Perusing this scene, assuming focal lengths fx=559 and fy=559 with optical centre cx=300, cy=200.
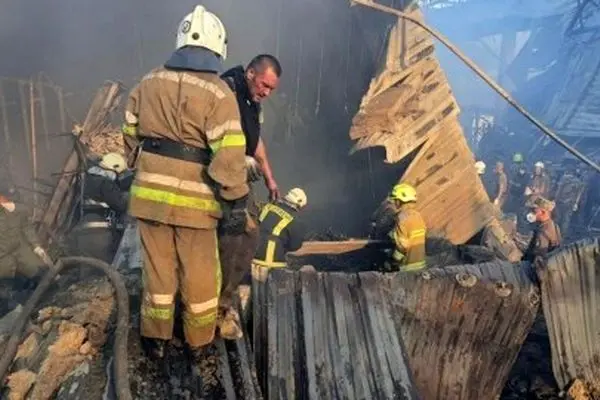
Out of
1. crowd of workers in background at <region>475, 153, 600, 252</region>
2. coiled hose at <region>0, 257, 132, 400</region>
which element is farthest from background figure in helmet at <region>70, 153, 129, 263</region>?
crowd of workers in background at <region>475, 153, 600, 252</region>

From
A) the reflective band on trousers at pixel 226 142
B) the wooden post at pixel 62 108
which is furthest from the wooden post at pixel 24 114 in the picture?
the reflective band on trousers at pixel 226 142

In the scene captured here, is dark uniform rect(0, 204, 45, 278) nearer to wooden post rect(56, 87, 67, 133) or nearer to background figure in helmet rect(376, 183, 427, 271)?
wooden post rect(56, 87, 67, 133)

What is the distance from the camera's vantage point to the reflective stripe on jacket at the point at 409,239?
5402 mm

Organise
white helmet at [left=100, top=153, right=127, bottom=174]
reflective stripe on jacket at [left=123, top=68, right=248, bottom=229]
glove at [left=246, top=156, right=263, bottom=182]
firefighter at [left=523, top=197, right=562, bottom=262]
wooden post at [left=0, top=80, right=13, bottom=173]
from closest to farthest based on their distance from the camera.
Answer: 1. reflective stripe on jacket at [left=123, top=68, right=248, bottom=229]
2. glove at [left=246, top=156, right=263, bottom=182]
3. white helmet at [left=100, top=153, right=127, bottom=174]
4. firefighter at [left=523, top=197, right=562, bottom=262]
5. wooden post at [left=0, top=80, right=13, bottom=173]

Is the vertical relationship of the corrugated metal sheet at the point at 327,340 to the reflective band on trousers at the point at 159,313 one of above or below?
below

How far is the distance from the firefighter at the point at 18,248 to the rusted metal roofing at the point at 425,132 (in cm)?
386

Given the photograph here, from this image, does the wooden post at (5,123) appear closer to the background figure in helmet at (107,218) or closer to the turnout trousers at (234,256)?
the background figure in helmet at (107,218)

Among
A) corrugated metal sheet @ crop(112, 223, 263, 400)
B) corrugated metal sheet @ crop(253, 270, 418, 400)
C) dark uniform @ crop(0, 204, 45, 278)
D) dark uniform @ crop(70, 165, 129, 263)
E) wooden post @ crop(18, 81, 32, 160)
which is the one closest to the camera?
corrugated metal sheet @ crop(112, 223, 263, 400)

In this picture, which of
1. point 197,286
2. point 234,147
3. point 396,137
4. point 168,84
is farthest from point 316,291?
point 396,137

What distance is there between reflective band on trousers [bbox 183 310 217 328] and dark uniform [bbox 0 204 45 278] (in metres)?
3.98

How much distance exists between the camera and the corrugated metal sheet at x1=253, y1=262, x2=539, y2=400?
3168mm

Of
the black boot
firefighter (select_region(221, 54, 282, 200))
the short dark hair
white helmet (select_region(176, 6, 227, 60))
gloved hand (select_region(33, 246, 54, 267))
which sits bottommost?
gloved hand (select_region(33, 246, 54, 267))

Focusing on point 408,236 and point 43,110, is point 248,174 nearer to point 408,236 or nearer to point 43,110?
point 408,236

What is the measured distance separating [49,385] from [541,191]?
11358 mm
